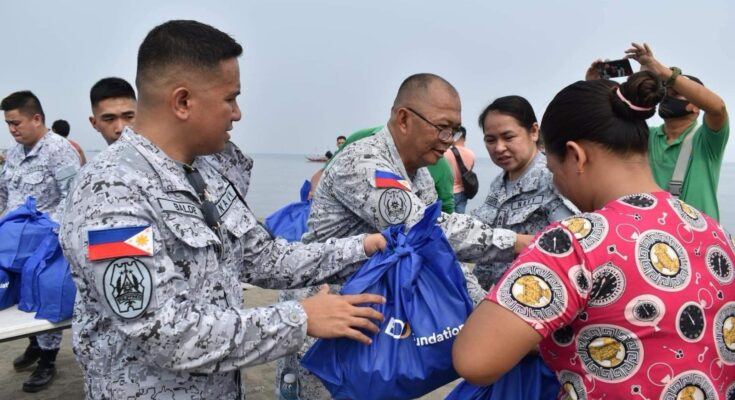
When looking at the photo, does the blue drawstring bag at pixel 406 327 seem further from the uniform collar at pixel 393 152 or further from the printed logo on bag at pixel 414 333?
the uniform collar at pixel 393 152

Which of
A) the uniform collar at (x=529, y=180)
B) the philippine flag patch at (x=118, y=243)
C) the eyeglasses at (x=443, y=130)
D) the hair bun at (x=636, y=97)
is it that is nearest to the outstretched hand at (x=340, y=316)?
the philippine flag patch at (x=118, y=243)

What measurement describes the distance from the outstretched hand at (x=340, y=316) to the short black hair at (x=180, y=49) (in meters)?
0.77

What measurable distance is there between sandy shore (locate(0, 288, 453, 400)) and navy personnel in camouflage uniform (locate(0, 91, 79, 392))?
0.77 feet

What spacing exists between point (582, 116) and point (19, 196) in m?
4.85

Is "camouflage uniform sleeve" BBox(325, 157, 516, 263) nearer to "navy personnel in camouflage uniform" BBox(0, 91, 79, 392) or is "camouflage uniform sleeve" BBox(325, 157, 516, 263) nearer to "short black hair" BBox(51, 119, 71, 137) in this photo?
"navy personnel in camouflage uniform" BBox(0, 91, 79, 392)

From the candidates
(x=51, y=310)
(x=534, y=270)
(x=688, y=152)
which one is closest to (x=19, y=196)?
(x=51, y=310)

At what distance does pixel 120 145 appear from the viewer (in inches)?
59.1

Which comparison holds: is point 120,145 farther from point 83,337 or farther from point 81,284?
point 83,337

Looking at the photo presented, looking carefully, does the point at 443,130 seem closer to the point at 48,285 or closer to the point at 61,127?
the point at 48,285

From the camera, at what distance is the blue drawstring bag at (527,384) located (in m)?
1.54

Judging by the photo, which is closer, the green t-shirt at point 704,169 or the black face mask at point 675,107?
the green t-shirt at point 704,169

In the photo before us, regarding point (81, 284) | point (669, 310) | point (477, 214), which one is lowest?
point (477, 214)

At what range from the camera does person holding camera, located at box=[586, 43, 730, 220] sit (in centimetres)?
289

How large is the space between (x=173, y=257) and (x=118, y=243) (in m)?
0.19
